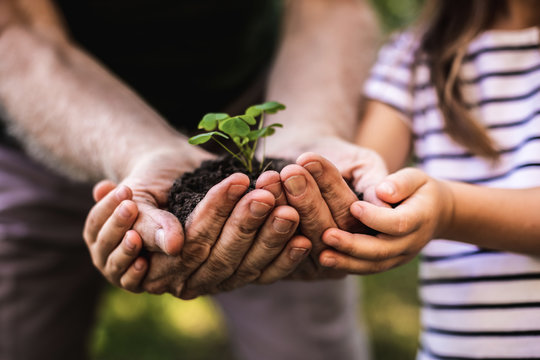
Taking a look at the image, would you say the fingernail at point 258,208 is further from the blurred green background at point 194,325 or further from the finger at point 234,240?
the blurred green background at point 194,325

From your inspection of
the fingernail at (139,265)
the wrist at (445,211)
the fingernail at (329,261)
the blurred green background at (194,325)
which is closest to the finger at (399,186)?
the wrist at (445,211)

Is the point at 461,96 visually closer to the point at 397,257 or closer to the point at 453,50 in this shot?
the point at 453,50

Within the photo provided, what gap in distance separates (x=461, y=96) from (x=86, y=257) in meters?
1.86

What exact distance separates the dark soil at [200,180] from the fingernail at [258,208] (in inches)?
5.7

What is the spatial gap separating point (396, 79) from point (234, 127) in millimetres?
861

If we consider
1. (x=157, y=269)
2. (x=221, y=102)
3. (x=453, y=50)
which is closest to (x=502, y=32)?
(x=453, y=50)

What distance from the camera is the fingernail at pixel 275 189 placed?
108cm

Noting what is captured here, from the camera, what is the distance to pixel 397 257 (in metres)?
1.31

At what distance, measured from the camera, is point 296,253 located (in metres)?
1.18

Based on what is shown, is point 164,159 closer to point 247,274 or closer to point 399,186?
point 247,274

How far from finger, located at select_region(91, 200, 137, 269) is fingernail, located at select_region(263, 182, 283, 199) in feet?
1.18

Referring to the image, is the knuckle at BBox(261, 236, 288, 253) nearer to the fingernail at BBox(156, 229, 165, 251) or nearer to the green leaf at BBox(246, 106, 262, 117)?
the fingernail at BBox(156, 229, 165, 251)

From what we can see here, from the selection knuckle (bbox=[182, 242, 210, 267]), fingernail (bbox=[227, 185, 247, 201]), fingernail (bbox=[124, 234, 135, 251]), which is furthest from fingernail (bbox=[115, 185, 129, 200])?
fingernail (bbox=[227, 185, 247, 201])

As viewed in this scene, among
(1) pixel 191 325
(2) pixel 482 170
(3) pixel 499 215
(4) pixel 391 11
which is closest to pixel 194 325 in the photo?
(1) pixel 191 325
